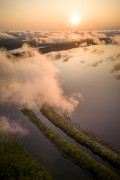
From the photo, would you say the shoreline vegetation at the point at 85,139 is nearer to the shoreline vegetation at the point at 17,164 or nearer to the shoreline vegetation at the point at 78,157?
the shoreline vegetation at the point at 78,157

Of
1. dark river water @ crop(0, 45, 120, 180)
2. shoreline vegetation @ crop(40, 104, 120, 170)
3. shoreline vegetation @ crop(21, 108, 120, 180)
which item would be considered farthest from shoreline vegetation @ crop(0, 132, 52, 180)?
shoreline vegetation @ crop(40, 104, 120, 170)

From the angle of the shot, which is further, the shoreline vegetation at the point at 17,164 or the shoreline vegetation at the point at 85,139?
the shoreline vegetation at the point at 85,139

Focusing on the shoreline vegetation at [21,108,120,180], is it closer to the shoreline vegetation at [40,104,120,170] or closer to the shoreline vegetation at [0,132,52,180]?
the shoreline vegetation at [40,104,120,170]

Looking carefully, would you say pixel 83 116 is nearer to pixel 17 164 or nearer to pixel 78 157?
pixel 78 157

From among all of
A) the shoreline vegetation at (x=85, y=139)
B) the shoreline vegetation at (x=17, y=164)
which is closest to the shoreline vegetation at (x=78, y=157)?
the shoreline vegetation at (x=85, y=139)

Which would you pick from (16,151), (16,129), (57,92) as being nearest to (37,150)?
(16,151)
